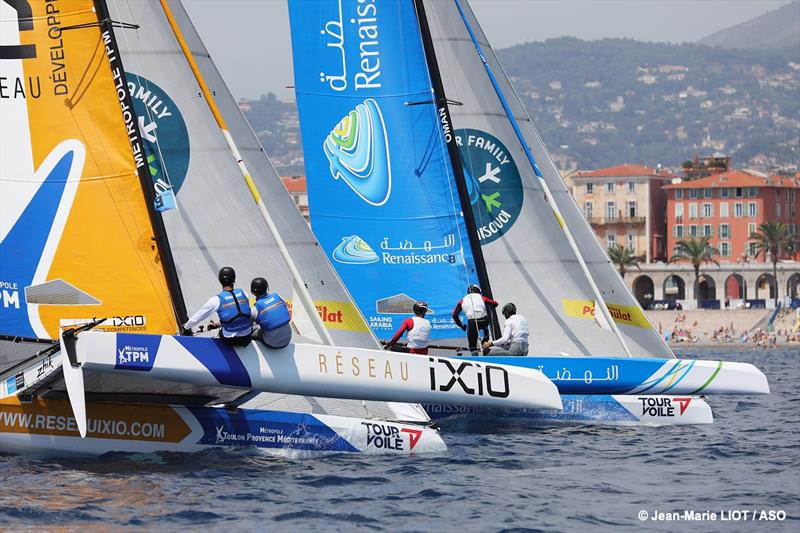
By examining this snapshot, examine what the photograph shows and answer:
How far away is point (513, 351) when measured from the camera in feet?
50.3

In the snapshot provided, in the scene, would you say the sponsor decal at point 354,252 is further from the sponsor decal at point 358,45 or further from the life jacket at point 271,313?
the life jacket at point 271,313

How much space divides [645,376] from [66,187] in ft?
22.4

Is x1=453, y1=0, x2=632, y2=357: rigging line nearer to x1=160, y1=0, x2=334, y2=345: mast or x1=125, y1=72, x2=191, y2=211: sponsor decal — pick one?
x1=160, y1=0, x2=334, y2=345: mast

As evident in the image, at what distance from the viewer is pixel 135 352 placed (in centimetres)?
1118

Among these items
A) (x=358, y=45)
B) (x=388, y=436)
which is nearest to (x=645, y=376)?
(x=388, y=436)

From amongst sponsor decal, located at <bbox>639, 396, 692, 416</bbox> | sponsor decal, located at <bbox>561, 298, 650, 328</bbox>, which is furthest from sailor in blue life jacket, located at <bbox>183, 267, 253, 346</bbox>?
sponsor decal, located at <bbox>561, 298, 650, 328</bbox>

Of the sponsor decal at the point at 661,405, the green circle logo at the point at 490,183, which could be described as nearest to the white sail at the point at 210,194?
the sponsor decal at the point at 661,405

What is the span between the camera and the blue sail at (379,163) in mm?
16625

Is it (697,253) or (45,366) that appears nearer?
(45,366)

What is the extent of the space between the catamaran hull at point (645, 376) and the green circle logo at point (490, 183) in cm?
268

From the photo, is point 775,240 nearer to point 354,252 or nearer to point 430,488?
point 354,252

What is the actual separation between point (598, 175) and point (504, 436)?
99469mm

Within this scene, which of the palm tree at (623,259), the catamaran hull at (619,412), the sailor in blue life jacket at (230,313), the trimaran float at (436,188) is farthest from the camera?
the palm tree at (623,259)

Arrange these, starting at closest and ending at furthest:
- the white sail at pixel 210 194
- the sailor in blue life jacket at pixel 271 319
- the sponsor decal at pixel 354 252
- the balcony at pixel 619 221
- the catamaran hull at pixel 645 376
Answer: the sailor in blue life jacket at pixel 271 319
the white sail at pixel 210 194
the catamaran hull at pixel 645 376
the sponsor decal at pixel 354 252
the balcony at pixel 619 221
